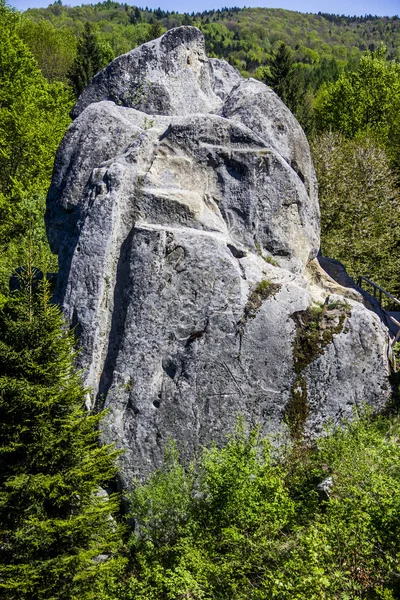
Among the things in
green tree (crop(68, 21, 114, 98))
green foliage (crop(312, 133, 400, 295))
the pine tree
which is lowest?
the pine tree

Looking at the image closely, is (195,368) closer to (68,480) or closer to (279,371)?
(279,371)

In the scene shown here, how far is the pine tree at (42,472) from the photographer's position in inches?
371

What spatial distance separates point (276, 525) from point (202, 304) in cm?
581

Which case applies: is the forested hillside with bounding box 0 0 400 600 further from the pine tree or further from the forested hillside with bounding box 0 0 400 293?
the forested hillside with bounding box 0 0 400 293

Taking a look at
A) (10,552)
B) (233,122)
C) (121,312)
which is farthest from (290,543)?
(233,122)

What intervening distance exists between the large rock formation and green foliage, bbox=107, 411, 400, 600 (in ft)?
3.18

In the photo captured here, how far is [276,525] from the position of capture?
29.7 ft

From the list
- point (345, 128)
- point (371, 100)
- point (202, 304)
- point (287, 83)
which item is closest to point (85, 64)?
point (287, 83)

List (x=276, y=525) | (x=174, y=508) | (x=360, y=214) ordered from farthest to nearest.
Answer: (x=360, y=214), (x=174, y=508), (x=276, y=525)

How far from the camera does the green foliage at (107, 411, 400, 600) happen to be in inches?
306

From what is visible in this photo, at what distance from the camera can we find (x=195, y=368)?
13109 mm

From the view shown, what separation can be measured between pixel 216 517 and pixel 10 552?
3842 mm

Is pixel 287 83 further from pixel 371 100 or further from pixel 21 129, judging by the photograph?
pixel 21 129

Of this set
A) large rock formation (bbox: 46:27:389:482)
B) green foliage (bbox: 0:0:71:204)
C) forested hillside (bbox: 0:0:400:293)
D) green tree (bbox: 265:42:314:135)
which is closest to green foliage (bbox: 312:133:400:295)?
forested hillside (bbox: 0:0:400:293)
